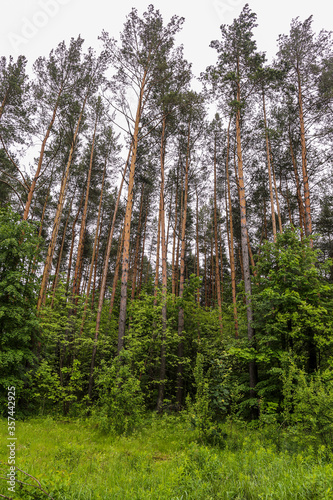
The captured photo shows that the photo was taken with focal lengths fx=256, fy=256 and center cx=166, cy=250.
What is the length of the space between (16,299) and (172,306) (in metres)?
6.71

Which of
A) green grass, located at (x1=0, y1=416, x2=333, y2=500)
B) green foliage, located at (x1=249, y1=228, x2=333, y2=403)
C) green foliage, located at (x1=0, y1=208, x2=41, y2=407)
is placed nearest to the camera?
green grass, located at (x1=0, y1=416, x2=333, y2=500)

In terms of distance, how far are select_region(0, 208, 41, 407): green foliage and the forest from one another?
58 mm

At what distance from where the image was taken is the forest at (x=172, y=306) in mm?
4176

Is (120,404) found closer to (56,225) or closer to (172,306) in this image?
(172,306)

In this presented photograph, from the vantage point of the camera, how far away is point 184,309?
12484 mm

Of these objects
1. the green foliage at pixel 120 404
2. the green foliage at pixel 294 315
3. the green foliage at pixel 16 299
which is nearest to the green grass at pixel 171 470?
the green foliage at pixel 120 404

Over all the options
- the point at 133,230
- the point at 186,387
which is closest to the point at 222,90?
the point at 133,230

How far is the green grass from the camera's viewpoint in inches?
109

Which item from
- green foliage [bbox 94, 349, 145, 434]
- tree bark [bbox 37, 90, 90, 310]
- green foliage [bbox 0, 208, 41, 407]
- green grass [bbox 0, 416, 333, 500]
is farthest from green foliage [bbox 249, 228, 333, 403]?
tree bark [bbox 37, 90, 90, 310]

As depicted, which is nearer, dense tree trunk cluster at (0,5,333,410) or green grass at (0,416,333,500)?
green grass at (0,416,333,500)

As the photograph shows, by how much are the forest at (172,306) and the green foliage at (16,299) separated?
0.06 meters

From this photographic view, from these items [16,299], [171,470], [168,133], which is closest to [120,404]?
[171,470]

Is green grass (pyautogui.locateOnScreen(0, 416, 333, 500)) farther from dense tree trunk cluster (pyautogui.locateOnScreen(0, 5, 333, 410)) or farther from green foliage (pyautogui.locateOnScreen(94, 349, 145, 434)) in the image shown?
dense tree trunk cluster (pyautogui.locateOnScreen(0, 5, 333, 410))

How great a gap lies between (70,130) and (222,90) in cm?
785
